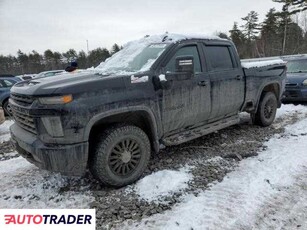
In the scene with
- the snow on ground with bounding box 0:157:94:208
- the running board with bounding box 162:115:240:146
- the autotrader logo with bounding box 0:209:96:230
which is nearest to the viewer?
the autotrader logo with bounding box 0:209:96:230

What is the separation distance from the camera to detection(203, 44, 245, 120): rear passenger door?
499cm

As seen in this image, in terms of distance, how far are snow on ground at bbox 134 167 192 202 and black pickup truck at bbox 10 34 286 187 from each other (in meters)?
0.18

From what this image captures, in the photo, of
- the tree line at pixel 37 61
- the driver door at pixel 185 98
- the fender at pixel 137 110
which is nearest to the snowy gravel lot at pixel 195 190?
the fender at pixel 137 110

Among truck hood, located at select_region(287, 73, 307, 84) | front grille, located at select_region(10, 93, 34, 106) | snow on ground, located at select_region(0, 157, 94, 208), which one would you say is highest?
front grille, located at select_region(10, 93, 34, 106)

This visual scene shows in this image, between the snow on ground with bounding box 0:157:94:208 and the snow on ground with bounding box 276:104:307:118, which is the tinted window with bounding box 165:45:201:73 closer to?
the snow on ground with bounding box 0:157:94:208

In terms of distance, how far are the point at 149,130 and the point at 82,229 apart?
5.78 feet

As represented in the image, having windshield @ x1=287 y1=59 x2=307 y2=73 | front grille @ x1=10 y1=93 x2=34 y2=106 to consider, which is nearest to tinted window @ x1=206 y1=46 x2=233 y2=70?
front grille @ x1=10 y1=93 x2=34 y2=106

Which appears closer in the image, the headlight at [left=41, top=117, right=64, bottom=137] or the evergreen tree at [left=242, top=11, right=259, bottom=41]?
the headlight at [left=41, top=117, right=64, bottom=137]

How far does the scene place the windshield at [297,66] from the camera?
9889 mm

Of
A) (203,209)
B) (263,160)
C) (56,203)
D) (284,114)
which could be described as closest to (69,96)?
(56,203)

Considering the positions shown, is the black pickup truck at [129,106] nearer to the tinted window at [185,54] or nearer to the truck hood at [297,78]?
the tinted window at [185,54]

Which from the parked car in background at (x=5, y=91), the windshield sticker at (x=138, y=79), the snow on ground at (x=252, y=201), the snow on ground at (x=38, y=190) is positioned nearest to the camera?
the snow on ground at (x=252, y=201)

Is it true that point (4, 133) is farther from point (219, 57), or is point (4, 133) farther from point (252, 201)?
point (252, 201)

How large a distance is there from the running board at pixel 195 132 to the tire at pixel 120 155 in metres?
0.50
